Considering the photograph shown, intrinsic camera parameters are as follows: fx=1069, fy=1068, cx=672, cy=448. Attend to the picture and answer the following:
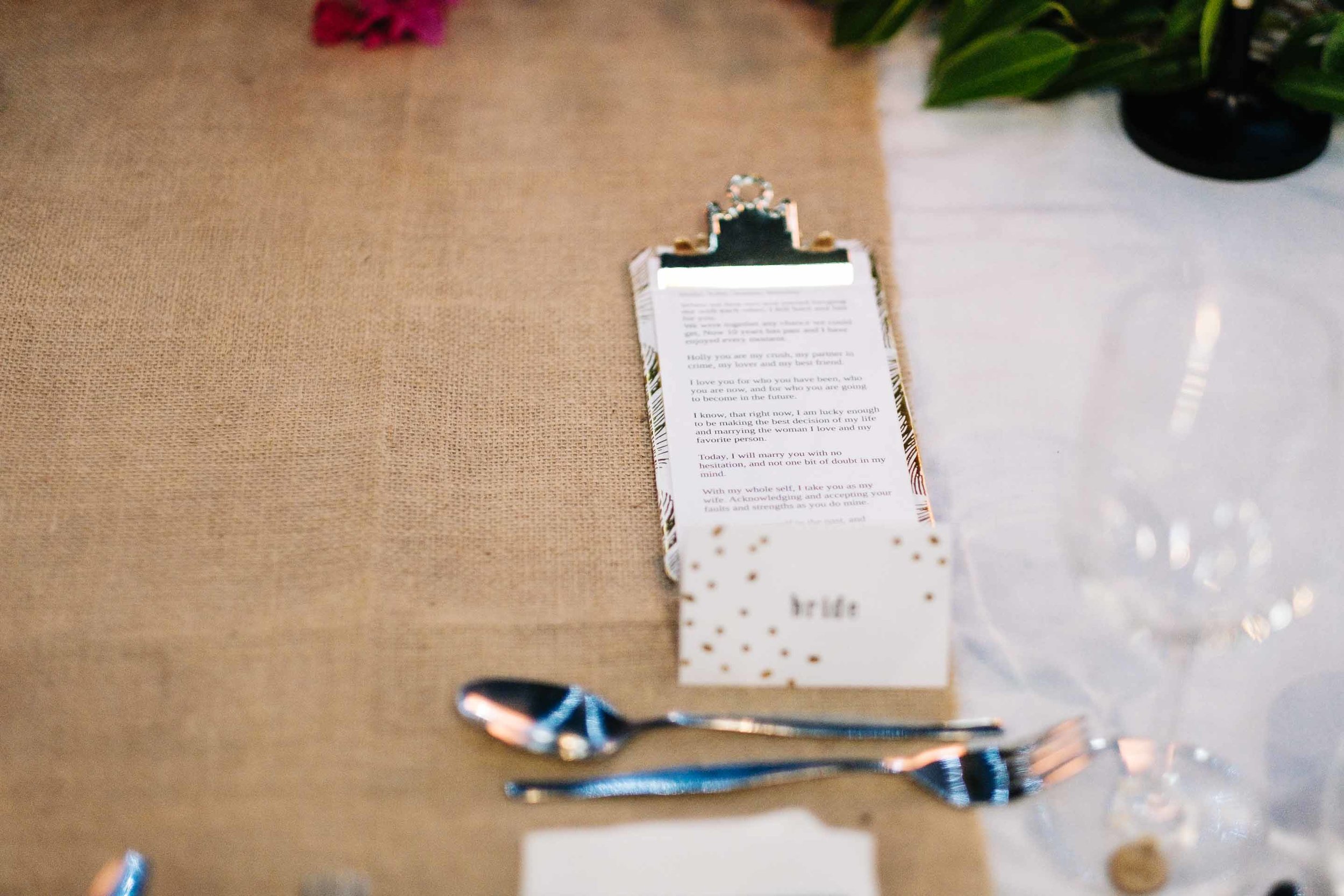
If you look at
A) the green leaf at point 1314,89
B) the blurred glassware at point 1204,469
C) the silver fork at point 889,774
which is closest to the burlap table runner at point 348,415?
the silver fork at point 889,774

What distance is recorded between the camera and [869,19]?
0.89 meters

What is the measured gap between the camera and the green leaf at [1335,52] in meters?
0.75

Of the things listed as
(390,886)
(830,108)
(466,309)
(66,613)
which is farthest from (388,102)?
(390,886)

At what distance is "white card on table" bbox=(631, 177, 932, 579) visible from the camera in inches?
24.4

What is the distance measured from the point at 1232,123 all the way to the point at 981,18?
0.21 metres

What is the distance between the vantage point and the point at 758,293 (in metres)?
0.72

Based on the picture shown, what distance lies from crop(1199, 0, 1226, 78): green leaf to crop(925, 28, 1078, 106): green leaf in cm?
9

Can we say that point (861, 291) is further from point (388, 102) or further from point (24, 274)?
point (24, 274)

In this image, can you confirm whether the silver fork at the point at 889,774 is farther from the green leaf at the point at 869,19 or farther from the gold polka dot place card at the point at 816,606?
the green leaf at the point at 869,19

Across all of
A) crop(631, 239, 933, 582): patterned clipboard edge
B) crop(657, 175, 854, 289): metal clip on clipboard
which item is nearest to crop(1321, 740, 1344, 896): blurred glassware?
crop(631, 239, 933, 582): patterned clipboard edge

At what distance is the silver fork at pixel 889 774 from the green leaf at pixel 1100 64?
548 millimetres

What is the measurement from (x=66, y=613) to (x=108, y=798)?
0.39ft

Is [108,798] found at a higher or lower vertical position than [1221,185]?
lower

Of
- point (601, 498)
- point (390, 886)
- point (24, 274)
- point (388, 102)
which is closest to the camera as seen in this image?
point (390, 886)
